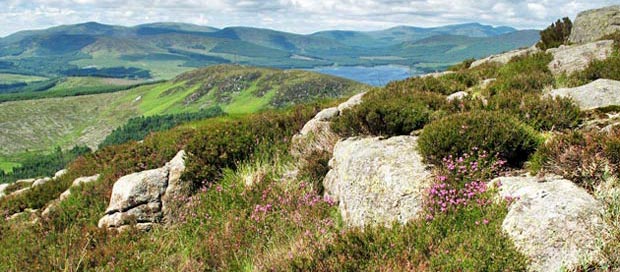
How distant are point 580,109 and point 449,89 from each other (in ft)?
16.4

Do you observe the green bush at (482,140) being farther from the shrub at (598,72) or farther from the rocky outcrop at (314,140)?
the shrub at (598,72)

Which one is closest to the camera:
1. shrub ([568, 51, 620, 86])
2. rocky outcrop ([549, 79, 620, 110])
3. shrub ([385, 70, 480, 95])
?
rocky outcrop ([549, 79, 620, 110])

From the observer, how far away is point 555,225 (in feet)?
13.3

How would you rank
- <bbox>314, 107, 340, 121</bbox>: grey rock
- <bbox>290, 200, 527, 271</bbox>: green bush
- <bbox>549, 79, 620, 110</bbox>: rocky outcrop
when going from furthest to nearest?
1. <bbox>314, 107, 340, 121</bbox>: grey rock
2. <bbox>549, 79, 620, 110</bbox>: rocky outcrop
3. <bbox>290, 200, 527, 271</bbox>: green bush

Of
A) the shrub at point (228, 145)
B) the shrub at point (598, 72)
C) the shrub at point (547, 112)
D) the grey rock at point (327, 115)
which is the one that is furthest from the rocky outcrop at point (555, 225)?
the shrub at point (598, 72)

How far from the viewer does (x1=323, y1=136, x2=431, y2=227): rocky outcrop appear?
5664 millimetres

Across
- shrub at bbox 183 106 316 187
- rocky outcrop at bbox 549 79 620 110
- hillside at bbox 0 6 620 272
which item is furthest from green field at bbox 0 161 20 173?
rocky outcrop at bbox 549 79 620 110

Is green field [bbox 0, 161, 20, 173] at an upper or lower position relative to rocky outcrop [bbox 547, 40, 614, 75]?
lower

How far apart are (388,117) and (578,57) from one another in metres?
9.65

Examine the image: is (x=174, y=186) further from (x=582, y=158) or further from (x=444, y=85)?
(x=444, y=85)

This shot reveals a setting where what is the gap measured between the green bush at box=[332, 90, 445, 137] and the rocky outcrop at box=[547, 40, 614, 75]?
261 inches

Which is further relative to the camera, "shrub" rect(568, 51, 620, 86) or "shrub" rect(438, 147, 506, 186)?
"shrub" rect(568, 51, 620, 86)

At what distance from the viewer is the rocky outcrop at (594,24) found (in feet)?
73.1

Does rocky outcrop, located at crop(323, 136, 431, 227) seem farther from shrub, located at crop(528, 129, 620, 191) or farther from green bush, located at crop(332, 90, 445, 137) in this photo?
shrub, located at crop(528, 129, 620, 191)
